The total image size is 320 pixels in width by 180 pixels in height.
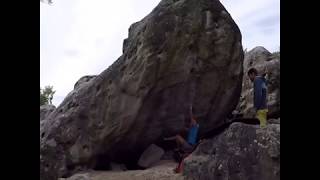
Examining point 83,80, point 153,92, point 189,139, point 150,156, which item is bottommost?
point 150,156

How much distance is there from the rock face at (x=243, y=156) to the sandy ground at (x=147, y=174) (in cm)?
112

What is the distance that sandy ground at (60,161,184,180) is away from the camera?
34.6 ft

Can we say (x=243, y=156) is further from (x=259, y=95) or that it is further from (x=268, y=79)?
(x=268, y=79)

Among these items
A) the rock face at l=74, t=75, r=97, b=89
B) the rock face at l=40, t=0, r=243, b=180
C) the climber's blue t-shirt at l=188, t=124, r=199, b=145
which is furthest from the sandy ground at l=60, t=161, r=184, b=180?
the rock face at l=74, t=75, r=97, b=89

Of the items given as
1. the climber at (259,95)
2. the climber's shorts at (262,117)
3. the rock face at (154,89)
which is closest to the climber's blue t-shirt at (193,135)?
the rock face at (154,89)

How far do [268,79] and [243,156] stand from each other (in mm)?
6398

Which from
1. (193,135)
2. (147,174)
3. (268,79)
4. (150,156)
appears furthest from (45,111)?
(268,79)

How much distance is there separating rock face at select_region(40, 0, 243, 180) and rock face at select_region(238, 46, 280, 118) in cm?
181

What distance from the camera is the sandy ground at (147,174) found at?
1055 centimetres

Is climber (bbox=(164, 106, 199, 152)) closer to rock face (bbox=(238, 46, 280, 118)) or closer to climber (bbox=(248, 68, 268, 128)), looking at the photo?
climber (bbox=(248, 68, 268, 128))

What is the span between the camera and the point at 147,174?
1089 centimetres

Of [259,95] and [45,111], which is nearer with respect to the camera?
[259,95]
